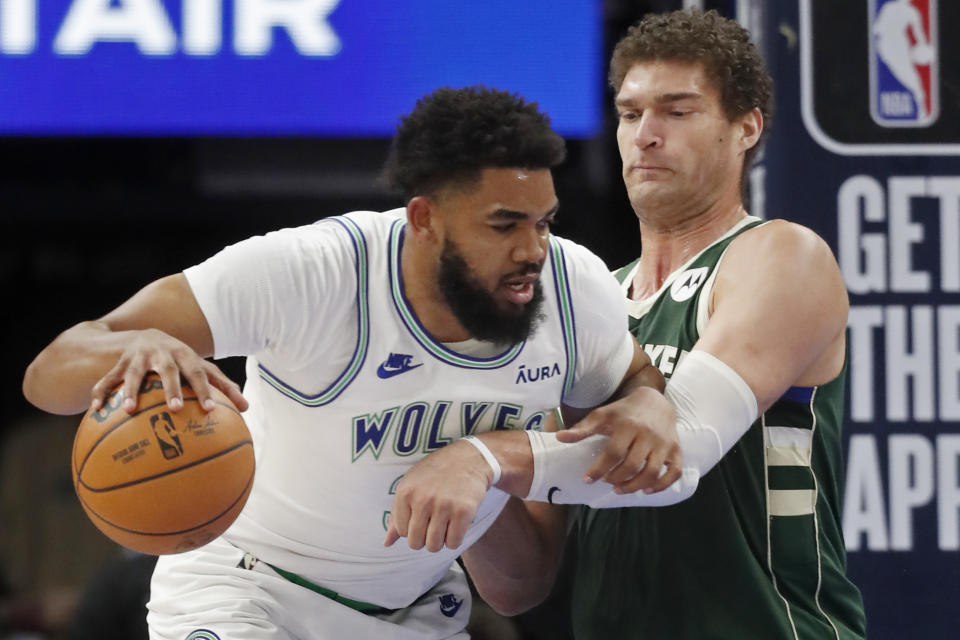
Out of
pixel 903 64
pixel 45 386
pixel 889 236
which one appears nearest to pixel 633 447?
pixel 45 386

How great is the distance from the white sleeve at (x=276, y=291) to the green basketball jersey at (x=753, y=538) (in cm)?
97

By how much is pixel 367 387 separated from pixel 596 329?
553 mm

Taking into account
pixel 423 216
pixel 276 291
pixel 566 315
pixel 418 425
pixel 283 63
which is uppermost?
pixel 283 63

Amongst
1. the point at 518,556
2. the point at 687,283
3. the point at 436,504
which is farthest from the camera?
the point at 518,556

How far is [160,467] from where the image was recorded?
8.23 ft

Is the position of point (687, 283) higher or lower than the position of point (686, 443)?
higher

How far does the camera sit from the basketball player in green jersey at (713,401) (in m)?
3.03

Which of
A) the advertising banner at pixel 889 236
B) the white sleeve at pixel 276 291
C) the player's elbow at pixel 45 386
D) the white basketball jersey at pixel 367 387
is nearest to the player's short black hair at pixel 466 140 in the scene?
the white basketball jersey at pixel 367 387

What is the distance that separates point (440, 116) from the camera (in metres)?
2.93

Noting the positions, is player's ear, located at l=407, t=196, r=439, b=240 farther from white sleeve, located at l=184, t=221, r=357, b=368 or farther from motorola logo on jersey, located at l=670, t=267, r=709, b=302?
motorola logo on jersey, located at l=670, t=267, r=709, b=302

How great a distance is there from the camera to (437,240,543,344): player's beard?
2.86m

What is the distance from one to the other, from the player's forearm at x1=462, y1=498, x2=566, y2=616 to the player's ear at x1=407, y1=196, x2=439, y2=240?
921mm

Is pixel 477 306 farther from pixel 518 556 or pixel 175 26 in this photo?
pixel 175 26

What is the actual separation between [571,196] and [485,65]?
1006 mm
